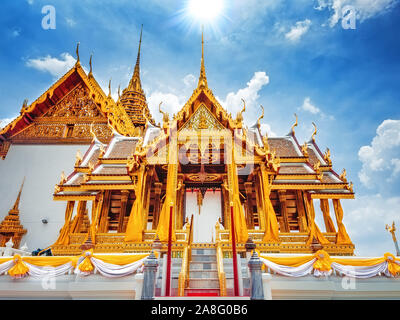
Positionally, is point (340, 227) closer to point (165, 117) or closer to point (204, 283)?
point (204, 283)

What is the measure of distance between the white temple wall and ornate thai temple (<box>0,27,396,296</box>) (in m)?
0.15

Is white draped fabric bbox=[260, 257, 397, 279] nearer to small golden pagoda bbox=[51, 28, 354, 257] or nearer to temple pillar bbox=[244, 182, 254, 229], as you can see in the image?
small golden pagoda bbox=[51, 28, 354, 257]

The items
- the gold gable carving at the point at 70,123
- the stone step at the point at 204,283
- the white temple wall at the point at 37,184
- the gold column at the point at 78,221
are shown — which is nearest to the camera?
the stone step at the point at 204,283

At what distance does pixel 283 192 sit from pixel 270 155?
2947 millimetres

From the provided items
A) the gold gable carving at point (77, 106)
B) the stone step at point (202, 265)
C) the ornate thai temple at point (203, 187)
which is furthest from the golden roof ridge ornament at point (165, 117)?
the gold gable carving at point (77, 106)

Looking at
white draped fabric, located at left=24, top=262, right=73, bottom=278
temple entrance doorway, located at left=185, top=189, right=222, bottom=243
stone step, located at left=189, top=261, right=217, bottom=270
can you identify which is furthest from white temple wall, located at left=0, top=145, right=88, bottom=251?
stone step, located at left=189, top=261, right=217, bottom=270

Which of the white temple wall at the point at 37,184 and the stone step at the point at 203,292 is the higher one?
the white temple wall at the point at 37,184

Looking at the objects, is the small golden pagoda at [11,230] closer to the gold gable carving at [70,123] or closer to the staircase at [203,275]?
the gold gable carving at [70,123]

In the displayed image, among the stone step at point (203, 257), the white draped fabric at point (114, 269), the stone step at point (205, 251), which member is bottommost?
the white draped fabric at point (114, 269)

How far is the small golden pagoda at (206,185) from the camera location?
7.34 metres

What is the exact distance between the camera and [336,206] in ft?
31.2
